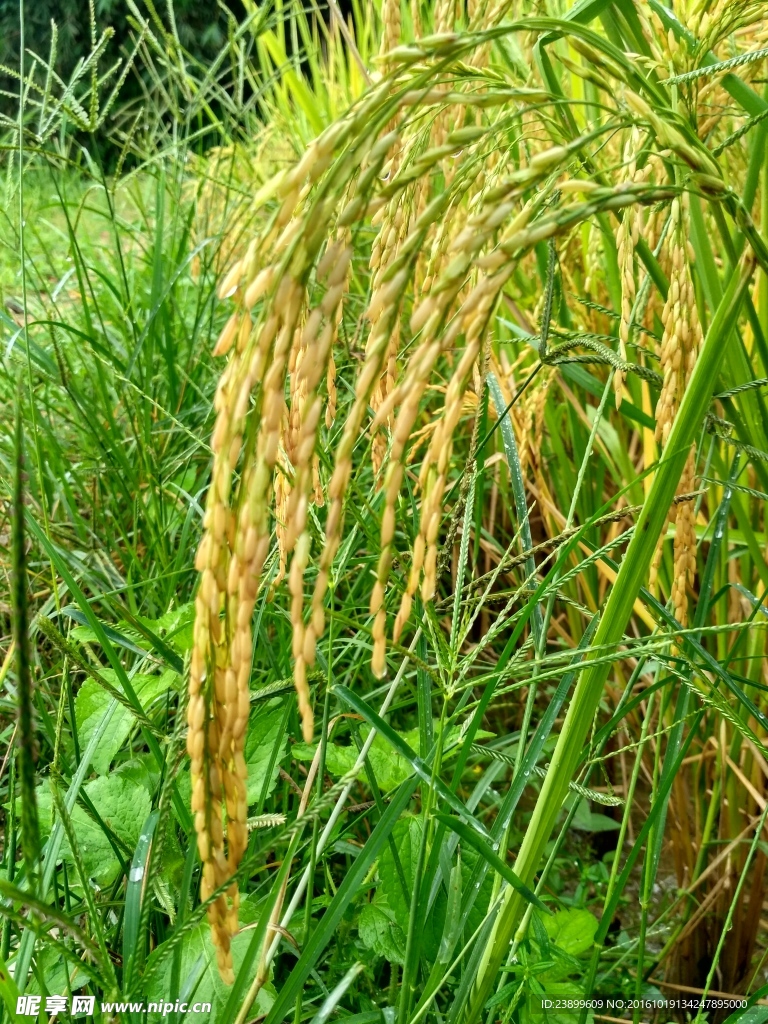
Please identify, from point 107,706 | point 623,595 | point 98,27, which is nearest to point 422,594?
point 623,595

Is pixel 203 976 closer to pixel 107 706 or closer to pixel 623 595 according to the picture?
pixel 107 706

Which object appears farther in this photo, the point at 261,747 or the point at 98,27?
the point at 98,27

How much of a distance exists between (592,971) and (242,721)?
0.52 m

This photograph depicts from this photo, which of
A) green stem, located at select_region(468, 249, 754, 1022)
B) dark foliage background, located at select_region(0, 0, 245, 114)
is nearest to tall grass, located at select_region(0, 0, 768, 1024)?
green stem, located at select_region(468, 249, 754, 1022)

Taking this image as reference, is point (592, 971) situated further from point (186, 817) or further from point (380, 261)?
point (380, 261)

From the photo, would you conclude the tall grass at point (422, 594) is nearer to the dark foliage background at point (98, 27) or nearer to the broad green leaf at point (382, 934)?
the broad green leaf at point (382, 934)

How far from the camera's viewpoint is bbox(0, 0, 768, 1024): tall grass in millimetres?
383

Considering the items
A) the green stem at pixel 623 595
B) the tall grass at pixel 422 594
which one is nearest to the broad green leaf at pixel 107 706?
the tall grass at pixel 422 594

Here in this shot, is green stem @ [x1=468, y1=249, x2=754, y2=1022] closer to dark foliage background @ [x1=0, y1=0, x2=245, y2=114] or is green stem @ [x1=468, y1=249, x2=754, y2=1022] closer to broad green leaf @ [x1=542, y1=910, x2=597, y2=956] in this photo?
broad green leaf @ [x1=542, y1=910, x2=597, y2=956]

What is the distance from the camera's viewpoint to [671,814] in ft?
3.79

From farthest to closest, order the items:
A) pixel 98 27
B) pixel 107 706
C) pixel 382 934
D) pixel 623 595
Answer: pixel 98 27
pixel 107 706
pixel 382 934
pixel 623 595

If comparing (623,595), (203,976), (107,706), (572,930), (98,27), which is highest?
(98,27)

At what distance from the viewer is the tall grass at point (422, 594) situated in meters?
0.38

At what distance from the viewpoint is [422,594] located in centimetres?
45
